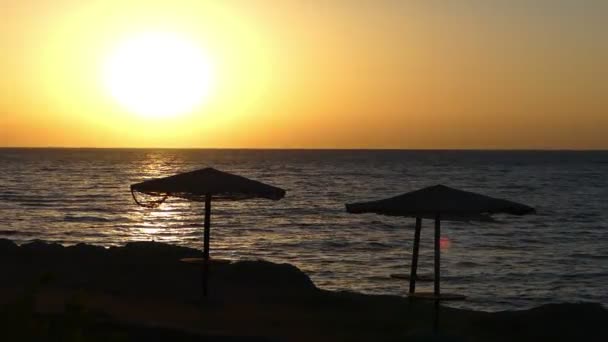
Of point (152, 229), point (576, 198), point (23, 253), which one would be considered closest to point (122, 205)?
point (152, 229)

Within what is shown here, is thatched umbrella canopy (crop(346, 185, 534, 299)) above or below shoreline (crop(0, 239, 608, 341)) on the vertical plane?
above

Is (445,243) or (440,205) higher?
(440,205)

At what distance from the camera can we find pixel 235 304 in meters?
15.0

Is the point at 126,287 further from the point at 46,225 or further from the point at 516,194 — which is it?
the point at 516,194

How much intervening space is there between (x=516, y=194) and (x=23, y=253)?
217ft

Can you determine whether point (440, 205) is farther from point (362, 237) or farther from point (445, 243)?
point (362, 237)

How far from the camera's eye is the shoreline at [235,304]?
13000 millimetres

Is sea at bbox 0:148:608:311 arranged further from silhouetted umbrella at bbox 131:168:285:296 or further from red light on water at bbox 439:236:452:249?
silhouetted umbrella at bbox 131:168:285:296

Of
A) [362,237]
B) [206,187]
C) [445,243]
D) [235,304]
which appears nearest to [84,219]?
[362,237]

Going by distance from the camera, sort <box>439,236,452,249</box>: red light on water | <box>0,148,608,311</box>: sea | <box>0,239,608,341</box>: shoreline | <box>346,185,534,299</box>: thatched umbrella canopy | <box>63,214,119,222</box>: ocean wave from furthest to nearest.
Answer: <box>63,214,119,222</box>: ocean wave < <box>439,236,452,249</box>: red light on water < <box>0,148,608,311</box>: sea < <box>0,239,608,341</box>: shoreline < <box>346,185,534,299</box>: thatched umbrella canopy

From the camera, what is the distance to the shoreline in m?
13.0

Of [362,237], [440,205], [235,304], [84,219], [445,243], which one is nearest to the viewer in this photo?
[440,205]

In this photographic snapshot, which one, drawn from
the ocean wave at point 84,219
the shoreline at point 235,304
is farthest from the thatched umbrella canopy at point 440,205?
the ocean wave at point 84,219

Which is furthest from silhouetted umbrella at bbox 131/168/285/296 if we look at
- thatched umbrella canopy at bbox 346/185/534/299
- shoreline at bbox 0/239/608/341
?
thatched umbrella canopy at bbox 346/185/534/299
